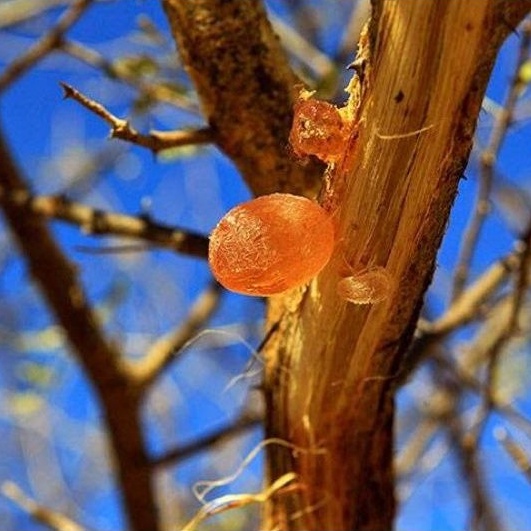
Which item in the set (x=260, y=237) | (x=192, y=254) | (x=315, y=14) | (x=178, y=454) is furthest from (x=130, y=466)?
(x=315, y=14)

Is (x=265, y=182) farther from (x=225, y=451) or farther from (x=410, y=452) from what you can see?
(x=225, y=451)

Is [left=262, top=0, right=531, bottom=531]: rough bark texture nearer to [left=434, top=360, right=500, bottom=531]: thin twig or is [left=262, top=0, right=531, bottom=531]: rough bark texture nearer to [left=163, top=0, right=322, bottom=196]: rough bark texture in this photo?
[left=163, top=0, right=322, bottom=196]: rough bark texture

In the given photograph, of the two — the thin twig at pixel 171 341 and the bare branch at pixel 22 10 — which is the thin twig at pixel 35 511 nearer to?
the thin twig at pixel 171 341

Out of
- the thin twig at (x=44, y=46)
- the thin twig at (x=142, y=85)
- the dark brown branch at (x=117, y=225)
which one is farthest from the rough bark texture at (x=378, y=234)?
the thin twig at (x=44, y=46)

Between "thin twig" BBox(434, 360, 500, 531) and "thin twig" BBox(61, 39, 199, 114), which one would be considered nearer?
"thin twig" BBox(61, 39, 199, 114)

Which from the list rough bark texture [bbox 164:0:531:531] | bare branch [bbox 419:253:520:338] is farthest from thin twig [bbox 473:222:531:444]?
rough bark texture [bbox 164:0:531:531]

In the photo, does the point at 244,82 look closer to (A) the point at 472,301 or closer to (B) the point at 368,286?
(B) the point at 368,286
